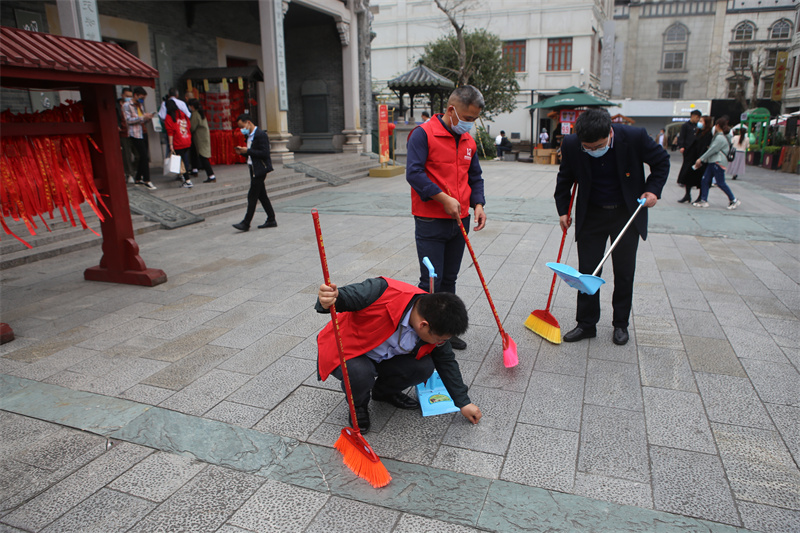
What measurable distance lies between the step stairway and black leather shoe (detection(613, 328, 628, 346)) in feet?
20.9

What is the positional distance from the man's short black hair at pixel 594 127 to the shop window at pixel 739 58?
48114mm

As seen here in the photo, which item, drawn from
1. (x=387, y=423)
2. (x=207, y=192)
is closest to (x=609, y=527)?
(x=387, y=423)

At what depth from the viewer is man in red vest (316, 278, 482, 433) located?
2.46 m

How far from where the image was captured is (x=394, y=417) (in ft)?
9.86

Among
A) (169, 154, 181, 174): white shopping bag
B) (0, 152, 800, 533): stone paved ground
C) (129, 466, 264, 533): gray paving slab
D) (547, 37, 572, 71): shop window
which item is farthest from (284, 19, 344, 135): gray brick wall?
(547, 37, 572, 71): shop window

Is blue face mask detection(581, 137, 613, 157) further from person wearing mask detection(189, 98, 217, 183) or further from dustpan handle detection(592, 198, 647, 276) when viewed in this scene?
person wearing mask detection(189, 98, 217, 183)

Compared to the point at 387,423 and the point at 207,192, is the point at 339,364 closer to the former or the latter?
the point at 387,423

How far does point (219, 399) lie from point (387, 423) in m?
1.03

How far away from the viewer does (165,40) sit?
42.8 ft

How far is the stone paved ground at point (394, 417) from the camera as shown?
7.47ft

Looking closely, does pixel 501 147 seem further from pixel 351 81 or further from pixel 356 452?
pixel 356 452

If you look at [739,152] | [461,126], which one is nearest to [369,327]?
[461,126]

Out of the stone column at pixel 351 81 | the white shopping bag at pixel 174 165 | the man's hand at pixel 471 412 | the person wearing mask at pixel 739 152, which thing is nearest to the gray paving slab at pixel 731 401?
the man's hand at pixel 471 412

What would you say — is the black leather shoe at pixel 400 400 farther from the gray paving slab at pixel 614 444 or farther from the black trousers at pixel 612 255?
the black trousers at pixel 612 255
